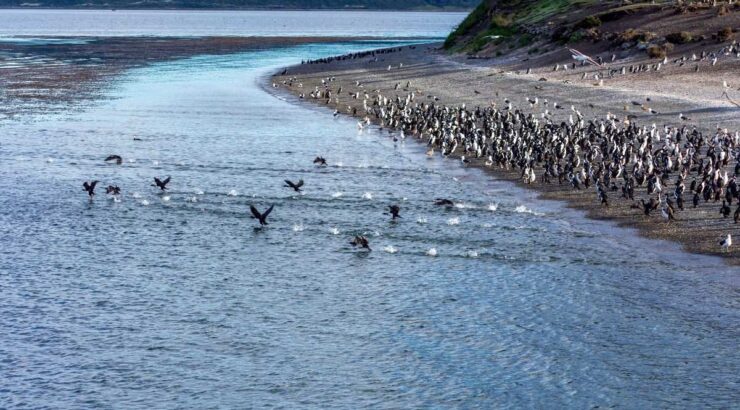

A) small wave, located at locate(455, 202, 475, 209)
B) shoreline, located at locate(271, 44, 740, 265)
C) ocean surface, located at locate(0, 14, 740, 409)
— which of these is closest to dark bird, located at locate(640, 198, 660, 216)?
shoreline, located at locate(271, 44, 740, 265)

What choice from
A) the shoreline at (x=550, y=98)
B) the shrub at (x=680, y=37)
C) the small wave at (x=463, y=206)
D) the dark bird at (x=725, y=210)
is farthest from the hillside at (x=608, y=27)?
the dark bird at (x=725, y=210)

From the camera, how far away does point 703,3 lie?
5894 cm

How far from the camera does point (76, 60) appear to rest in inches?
3435

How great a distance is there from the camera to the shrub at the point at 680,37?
52.1m

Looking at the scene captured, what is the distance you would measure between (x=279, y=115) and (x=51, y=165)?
15.2m

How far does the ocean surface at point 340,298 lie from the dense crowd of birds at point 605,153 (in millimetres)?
1607

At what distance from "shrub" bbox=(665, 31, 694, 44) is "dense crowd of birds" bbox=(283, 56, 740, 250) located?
46.0 ft

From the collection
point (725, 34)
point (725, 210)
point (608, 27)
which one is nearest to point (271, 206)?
point (725, 210)

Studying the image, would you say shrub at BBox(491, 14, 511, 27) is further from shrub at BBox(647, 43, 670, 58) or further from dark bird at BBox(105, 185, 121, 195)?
dark bird at BBox(105, 185, 121, 195)

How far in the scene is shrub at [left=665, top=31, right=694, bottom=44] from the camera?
5206 cm

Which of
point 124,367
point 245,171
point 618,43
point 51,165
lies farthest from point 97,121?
point 124,367

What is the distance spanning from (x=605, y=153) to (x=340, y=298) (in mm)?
13319

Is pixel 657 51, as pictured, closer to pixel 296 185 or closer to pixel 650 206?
pixel 296 185

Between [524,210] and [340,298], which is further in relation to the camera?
[524,210]
